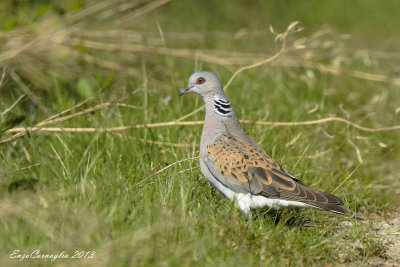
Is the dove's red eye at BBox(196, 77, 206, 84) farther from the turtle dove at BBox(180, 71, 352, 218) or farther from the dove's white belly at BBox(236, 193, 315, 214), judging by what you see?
the dove's white belly at BBox(236, 193, 315, 214)

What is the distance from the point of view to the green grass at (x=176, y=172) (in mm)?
3326

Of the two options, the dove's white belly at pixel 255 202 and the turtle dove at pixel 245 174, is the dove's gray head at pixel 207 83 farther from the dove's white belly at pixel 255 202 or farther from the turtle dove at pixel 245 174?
the dove's white belly at pixel 255 202

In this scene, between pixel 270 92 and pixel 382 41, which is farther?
pixel 382 41

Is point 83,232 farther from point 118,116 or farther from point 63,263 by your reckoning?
point 118,116

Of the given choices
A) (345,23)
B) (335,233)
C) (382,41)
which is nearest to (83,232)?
(335,233)

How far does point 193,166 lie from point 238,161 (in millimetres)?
567

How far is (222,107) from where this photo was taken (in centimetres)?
456

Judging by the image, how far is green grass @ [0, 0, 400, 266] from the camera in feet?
10.9

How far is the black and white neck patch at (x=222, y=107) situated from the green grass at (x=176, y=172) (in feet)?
1.66

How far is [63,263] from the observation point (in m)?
3.08

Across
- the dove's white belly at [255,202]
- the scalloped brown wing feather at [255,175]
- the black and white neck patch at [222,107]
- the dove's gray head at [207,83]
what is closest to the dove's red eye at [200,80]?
the dove's gray head at [207,83]

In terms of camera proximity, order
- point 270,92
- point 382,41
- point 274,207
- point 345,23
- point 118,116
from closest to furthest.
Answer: point 274,207 → point 118,116 → point 270,92 → point 382,41 → point 345,23

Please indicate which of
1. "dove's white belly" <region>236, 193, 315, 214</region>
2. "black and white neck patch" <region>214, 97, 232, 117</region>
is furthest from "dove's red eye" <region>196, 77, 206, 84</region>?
"dove's white belly" <region>236, 193, 315, 214</region>

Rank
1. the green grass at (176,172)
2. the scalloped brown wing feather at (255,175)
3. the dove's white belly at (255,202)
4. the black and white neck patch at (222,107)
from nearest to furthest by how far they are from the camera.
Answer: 1. the green grass at (176,172)
2. the scalloped brown wing feather at (255,175)
3. the dove's white belly at (255,202)
4. the black and white neck patch at (222,107)
